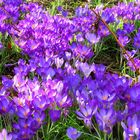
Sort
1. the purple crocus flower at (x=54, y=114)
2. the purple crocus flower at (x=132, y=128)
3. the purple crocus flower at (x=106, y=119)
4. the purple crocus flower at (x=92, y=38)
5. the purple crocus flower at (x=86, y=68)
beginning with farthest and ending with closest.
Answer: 1. the purple crocus flower at (x=92, y=38)
2. the purple crocus flower at (x=86, y=68)
3. the purple crocus flower at (x=54, y=114)
4. the purple crocus flower at (x=106, y=119)
5. the purple crocus flower at (x=132, y=128)

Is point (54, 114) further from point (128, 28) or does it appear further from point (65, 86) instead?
point (128, 28)

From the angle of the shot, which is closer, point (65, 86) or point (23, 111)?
point (23, 111)

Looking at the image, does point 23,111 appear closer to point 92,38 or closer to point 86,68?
point 86,68

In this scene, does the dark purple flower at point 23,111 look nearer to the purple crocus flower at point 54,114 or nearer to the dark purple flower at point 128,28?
the purple crocus flower at point 54,114

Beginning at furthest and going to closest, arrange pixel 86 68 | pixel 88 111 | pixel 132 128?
pixel 86 68 → pixel 88 111 → pixel 132 128

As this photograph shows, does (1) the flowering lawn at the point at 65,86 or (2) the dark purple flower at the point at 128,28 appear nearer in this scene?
(1) the flowering lawn at the point at 65,86

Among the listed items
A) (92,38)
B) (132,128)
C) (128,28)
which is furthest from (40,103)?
(128,28)

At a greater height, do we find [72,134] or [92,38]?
[92,38]

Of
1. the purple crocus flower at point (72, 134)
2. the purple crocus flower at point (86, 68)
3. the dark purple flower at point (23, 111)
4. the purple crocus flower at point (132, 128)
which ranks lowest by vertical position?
the purple crocus flower at point (72, 134)

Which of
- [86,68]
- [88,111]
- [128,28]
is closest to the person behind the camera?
[88,111]

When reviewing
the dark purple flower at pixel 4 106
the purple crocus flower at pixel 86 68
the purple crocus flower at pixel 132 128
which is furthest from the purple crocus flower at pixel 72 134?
the purple crocus flower at pixel 86 68
